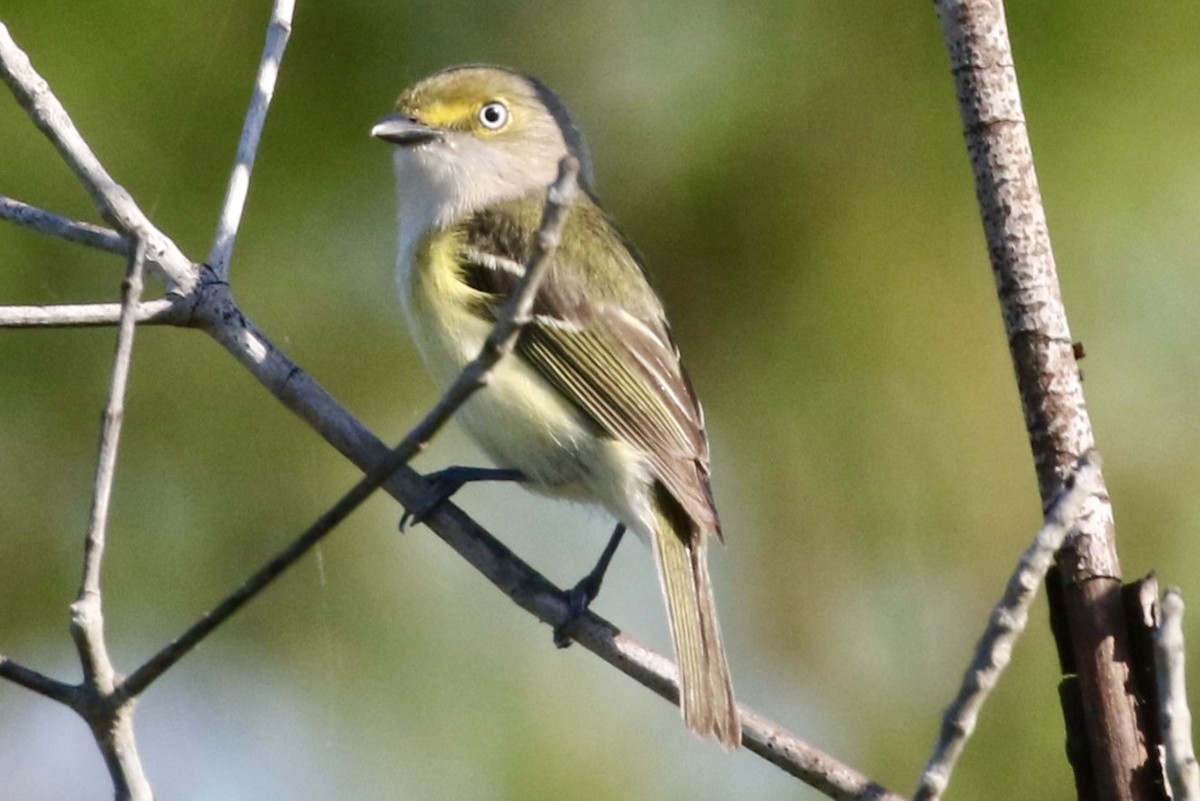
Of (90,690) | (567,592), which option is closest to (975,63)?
(567,592)

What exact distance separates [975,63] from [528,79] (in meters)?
1.87

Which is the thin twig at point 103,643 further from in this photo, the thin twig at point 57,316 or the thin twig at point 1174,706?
the thin twig at point 1174,706

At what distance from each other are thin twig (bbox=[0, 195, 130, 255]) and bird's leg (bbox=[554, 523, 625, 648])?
3.16 ft

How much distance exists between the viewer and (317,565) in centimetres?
407

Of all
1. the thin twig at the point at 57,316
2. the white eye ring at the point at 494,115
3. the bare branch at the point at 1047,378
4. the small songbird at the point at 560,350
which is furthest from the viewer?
the white eye ring at the point at 494,115

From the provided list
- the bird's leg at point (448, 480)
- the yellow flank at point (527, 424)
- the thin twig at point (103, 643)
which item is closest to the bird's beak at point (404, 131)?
the yellow flank at point (527, 424)

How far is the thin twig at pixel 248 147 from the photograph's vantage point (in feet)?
9.16

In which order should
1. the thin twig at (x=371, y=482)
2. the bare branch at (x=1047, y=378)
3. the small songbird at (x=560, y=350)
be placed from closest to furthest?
the thin twig at (x=371, y=482)
the bare branch at (x=1047, y=378)
the small songbird at (x=560, y=350)

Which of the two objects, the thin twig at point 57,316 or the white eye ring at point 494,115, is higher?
the white eye ring at point 494,115

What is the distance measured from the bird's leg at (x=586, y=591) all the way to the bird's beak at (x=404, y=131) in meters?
Result: 1.03

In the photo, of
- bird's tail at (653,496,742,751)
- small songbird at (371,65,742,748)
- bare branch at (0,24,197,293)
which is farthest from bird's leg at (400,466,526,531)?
bare branch at (0,24,197,293)

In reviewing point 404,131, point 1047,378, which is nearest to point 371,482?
point 1047,378

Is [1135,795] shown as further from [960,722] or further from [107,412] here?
[107,412]

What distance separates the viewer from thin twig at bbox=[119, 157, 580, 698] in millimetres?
1829
